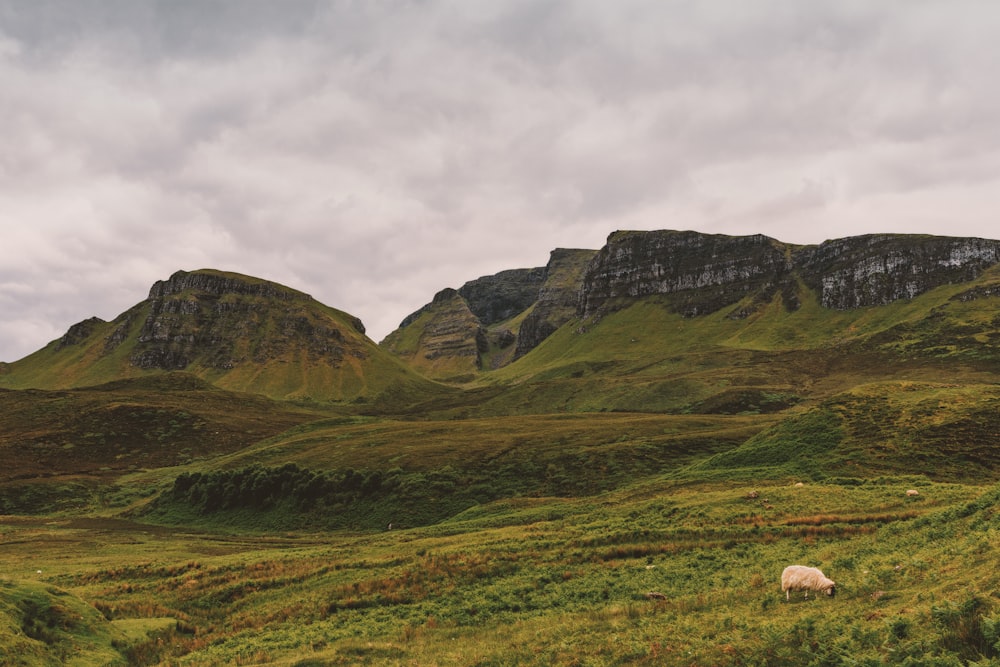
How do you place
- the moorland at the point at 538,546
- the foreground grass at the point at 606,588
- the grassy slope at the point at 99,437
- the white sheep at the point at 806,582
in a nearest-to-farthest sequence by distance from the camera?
the foreground grass at the point at 606,588 → the moorland at the point at 538,546 → the white sheep at the point at 806,582 → the grassy slope at the point at 99,437

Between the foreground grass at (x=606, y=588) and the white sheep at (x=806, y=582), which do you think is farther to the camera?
the white sheep at (x=806, y=582)

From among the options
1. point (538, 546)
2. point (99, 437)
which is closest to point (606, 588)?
point (538, 546)

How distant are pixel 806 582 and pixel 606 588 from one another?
934cm

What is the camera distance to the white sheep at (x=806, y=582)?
1875 centimetres

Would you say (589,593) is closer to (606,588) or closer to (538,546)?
(606,588)

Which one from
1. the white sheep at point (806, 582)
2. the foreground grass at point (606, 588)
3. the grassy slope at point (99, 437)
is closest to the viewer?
the foreground grass at point (606, 588)

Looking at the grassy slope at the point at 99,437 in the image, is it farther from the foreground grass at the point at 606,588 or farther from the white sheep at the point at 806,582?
the white sheep at the point at 806,582

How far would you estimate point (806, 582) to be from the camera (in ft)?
63.1

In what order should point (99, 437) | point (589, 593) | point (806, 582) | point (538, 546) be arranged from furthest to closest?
point (99, 437)
point (538, 546)
point (589, 593)
point (806, 582)

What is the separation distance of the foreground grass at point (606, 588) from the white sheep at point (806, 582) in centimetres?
45

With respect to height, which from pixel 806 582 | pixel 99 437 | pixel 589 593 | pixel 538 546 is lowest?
pixel 538 546

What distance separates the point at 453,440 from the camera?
9406 centimetres

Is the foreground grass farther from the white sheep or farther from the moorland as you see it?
the white sheep

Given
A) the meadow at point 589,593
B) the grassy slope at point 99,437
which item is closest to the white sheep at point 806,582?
the meadow at point 589,593
